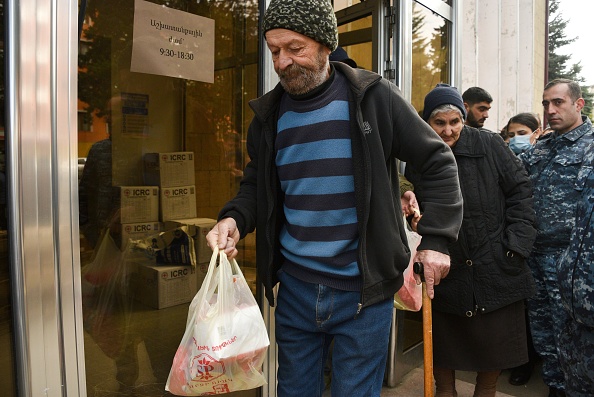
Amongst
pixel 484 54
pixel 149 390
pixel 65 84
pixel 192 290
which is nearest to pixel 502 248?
pixel 192 290

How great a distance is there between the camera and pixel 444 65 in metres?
4.00

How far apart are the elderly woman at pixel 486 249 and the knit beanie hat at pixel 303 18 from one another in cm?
128

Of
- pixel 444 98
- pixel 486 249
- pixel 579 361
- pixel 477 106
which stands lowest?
pixel 579 361

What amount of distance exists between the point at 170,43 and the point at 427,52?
2171mm

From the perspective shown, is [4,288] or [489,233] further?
[489,233]

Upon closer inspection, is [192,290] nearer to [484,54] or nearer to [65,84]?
[65,84]

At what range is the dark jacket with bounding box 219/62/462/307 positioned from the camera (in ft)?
5.76

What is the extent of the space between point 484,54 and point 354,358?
655cm

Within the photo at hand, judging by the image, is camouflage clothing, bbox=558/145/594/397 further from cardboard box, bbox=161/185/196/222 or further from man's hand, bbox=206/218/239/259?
cardboard box, bbox=161/185/196/222

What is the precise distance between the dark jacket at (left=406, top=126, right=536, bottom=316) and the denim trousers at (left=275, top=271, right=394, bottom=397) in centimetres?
113

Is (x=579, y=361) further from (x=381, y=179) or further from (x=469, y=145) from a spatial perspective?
(x=469, y=145)

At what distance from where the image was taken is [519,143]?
402 centimetres

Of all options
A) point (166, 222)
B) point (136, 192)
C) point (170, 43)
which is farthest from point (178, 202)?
point (170, 43)

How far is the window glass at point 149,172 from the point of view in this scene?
207cm
